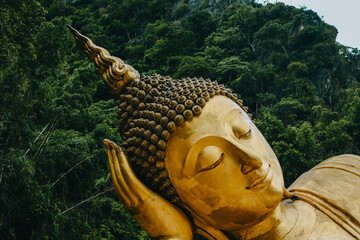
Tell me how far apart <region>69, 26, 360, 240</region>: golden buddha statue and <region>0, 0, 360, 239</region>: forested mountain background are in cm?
432

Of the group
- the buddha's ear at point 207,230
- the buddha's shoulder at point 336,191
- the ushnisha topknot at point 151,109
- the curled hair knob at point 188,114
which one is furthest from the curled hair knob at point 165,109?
the buddha's shoulder at point 336,191

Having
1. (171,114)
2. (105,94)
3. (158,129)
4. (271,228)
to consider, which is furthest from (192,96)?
(105,94)

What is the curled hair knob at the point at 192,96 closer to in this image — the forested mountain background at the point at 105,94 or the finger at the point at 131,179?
the finger at the point at 131,179

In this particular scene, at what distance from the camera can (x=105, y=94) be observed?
846 inches

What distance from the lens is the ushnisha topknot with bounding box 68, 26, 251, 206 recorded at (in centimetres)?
220

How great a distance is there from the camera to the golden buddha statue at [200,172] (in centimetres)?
208

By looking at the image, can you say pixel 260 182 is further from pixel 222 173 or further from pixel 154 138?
pixel 154 138

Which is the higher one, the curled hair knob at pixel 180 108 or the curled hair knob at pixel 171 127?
the curled hair knob at pixel 180 108

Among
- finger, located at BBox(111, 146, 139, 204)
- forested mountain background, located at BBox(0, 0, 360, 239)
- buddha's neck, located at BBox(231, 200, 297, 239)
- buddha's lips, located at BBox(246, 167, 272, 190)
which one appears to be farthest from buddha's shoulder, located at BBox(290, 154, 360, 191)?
forested mountain background, located at BBox(0, 0, 360, 239)

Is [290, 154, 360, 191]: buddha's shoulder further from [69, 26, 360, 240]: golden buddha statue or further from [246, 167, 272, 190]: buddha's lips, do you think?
[246, 167, 272, 190]: buddha's lips

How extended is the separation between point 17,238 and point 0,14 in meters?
4.15

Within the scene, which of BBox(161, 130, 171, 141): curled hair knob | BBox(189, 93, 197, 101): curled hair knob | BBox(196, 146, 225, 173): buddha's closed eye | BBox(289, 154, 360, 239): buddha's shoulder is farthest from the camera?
BBox(289, 154, 360, 239): buddha's shoulder

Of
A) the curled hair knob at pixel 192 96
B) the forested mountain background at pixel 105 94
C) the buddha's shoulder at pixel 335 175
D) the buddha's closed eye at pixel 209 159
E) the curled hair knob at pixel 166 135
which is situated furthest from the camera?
the forested mountain background at pixel 105 94

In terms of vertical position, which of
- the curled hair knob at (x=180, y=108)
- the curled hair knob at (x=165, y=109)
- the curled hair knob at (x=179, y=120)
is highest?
the curled hair knob at (x=180, y=108)
